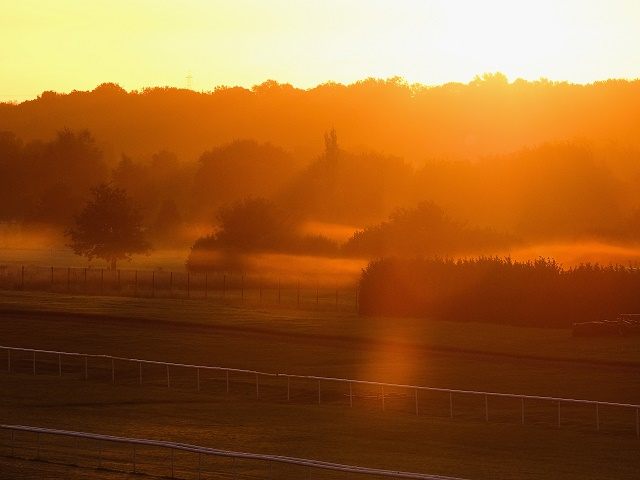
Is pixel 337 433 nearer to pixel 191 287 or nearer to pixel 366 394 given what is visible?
pixel 366 394

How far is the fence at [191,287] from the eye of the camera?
8069cm

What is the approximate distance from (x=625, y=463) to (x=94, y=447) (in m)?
10.4

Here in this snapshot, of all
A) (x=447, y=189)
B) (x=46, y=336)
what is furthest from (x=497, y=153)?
(x=46, y=336)

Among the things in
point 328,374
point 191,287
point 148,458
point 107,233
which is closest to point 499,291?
point 191,287

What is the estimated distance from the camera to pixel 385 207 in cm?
15100

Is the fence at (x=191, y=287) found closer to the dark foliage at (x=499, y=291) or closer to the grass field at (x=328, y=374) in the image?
the dark foliage at (x=499, y=291)

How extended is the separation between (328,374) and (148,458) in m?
20.7

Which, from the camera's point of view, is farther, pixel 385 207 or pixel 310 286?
pixel 385 207

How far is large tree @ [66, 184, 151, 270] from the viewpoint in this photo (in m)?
112

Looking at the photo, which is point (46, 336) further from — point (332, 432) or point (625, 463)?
point (625, 463)

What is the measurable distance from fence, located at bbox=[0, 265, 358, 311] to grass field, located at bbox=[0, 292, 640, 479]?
14.5ft

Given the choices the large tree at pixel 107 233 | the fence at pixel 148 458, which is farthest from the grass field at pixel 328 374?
the large tree at pixel 107 233

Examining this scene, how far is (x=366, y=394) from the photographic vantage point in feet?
128

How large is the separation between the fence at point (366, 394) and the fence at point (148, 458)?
9785mm
